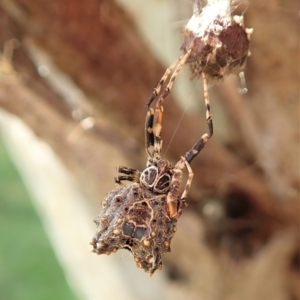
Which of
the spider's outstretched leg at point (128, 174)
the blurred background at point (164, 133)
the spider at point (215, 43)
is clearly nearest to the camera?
the spider at point (215, 43)

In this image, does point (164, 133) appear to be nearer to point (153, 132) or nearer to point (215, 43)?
point (153, 132)

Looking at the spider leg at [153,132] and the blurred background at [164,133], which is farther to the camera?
the blurred background at [164,133]

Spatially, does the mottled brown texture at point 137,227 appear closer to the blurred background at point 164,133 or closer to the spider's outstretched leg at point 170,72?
the spider's outstretched leg at point 170,72

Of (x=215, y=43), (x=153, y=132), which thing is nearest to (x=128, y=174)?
(x=153, y=132)

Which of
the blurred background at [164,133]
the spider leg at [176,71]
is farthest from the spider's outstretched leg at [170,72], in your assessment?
the blurred background at [164,133]

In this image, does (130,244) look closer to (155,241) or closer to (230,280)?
(155,241)

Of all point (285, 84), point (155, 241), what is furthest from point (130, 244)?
point (285, 84)

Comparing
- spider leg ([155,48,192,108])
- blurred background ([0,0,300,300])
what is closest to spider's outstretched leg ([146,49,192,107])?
spider leg ([155,48,192,108])
